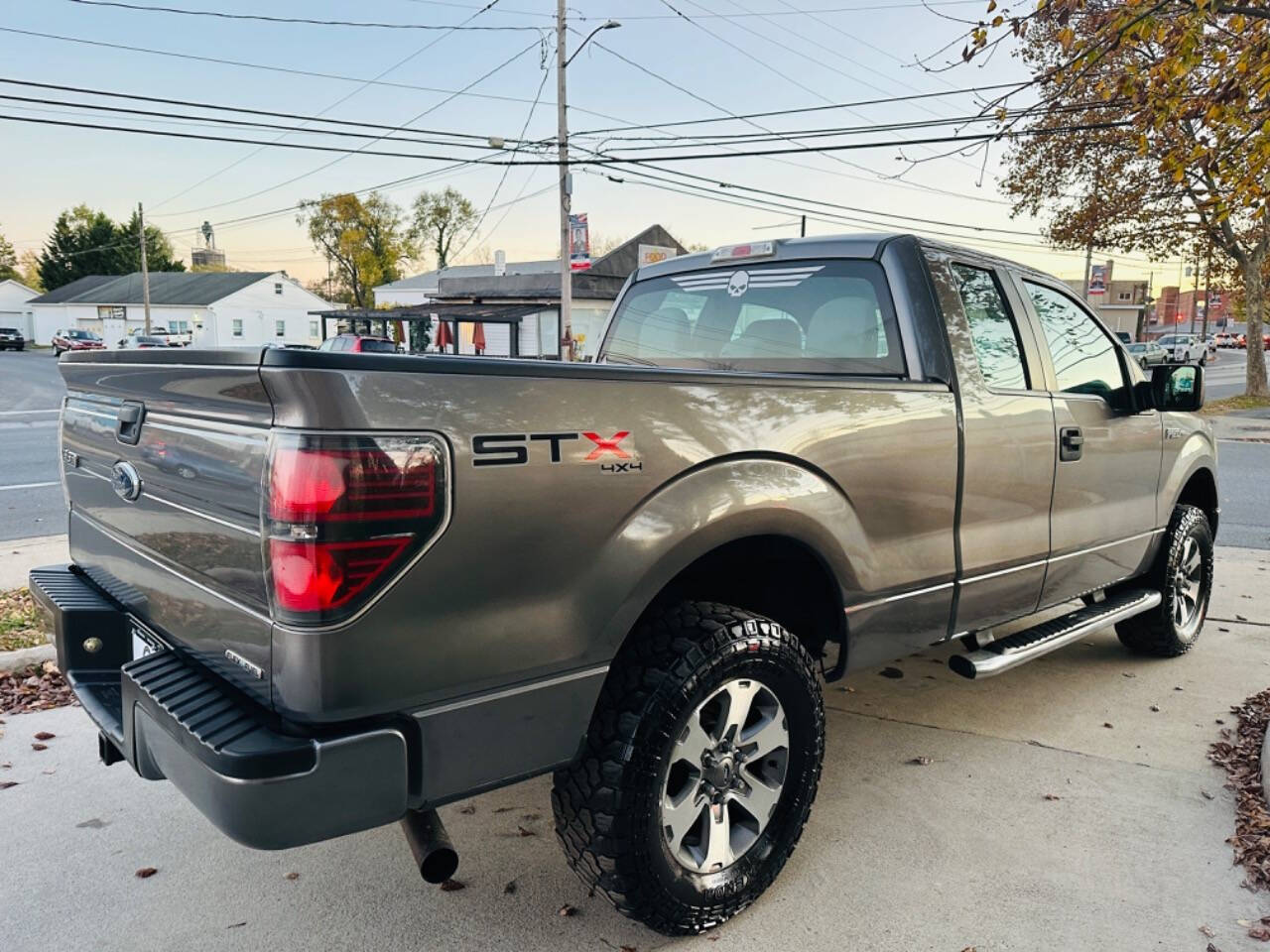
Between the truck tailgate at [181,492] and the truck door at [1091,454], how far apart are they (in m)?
3.08

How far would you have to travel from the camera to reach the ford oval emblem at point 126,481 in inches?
98.4

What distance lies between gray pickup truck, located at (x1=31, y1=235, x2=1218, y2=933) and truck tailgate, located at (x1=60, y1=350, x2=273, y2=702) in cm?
1

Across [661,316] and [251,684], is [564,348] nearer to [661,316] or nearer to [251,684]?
[661,316]

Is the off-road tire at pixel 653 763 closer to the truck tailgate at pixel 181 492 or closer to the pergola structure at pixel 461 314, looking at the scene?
the truck tailgate at pixel 181 492

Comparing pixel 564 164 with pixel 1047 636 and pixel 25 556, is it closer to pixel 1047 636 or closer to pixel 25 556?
pixel 25 556

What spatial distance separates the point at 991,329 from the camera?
12.1 ft

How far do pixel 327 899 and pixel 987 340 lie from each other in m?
3.05

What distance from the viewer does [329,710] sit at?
186 cm

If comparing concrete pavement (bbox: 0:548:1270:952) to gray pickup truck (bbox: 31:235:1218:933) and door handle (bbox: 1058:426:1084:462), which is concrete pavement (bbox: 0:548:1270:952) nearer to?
gray pickup truck (bbox: 31:235:1218:933)

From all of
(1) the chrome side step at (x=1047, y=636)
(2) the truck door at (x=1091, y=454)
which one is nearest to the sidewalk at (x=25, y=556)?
(1) the chrome side step at (x=1047, y=636)

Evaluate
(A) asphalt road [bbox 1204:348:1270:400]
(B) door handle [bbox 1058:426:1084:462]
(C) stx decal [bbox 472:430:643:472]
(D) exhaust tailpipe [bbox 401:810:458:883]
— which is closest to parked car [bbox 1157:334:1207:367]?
(A) asphalt road [bbox 1204:348:1270:400]

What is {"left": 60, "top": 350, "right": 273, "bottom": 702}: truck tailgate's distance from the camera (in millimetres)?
1979

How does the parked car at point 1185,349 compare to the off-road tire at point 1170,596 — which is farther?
the parked car at point 1185,349

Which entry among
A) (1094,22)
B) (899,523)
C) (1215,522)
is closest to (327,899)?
(899,523)
